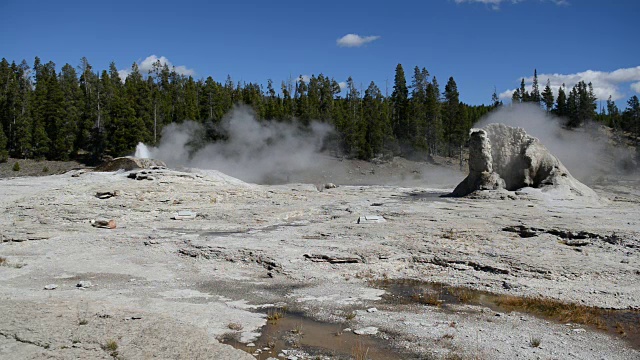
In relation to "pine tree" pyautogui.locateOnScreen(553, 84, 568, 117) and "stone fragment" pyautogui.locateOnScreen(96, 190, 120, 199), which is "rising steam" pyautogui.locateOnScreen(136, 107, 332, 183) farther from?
"pine tree" pyautogui.locateOnScreen(553, 84, 568, 117)

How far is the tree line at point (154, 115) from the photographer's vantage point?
4766 centimetres

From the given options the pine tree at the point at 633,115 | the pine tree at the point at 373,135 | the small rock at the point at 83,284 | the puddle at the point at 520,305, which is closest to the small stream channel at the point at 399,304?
the puddle at the point at 520,305

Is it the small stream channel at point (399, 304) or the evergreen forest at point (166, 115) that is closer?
the small stream channel at point (399, 304)

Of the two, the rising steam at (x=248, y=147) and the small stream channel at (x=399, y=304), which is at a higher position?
the rising steam at (x=248, y=147)

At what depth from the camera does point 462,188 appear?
72.5 ft

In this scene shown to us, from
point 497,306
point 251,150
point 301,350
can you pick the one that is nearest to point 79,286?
point 301,350

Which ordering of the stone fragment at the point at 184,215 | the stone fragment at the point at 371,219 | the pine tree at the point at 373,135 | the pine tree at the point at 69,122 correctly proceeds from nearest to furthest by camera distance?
1. the stone fragment at the point at 371,219
2. the stone fragment at the point at 184,215
3. the pine tree at the point at 69,122
4. the pine tree at the point at 373,135

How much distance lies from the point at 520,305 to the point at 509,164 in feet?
45.4

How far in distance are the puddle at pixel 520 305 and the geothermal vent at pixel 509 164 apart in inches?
452

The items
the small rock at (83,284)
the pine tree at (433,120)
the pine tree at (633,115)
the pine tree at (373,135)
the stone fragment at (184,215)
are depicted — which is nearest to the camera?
the small rock at (83,284)

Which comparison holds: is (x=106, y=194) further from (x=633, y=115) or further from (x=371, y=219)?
(x=633, y=115)

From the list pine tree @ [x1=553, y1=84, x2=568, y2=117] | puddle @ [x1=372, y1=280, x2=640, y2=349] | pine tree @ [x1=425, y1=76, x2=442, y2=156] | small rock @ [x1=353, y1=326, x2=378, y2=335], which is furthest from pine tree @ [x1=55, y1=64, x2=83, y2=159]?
pine tree @ [x1=553, y1=84, x2=568, y2=117]

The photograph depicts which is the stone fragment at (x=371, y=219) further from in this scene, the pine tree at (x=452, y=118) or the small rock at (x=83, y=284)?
the pine tree at (x=452, y=118)

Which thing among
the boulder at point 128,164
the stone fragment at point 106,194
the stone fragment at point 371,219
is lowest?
the stone fragment at point 371,219
